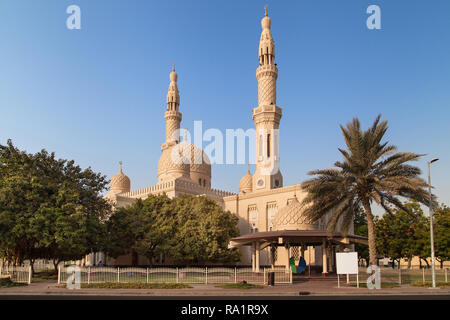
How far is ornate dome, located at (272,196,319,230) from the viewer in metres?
29.3

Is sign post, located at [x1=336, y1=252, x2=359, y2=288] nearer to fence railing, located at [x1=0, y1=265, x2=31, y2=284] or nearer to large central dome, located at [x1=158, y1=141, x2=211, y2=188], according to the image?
fence railing, located at [x1=0, y1=265, x2=31, y2=284]

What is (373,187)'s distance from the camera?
23.0 meters

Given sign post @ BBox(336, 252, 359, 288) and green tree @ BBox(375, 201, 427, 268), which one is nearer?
sign post @ BBox(336, 252, 359, 288)

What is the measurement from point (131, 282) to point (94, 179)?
12449 millimetres

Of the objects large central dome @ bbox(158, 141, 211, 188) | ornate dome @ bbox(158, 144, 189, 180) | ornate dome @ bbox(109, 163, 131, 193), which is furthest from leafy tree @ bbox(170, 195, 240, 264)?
ornate dome @ bbox(109, 163, 131, 193)

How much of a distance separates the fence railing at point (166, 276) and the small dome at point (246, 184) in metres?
34.5

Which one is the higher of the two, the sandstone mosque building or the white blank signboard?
the sandstone mosque building

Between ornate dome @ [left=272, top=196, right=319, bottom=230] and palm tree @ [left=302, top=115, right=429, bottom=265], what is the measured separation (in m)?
5.54

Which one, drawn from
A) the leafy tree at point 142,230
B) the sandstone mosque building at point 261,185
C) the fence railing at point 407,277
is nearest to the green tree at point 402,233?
the sandstone mosque building at point 261,185

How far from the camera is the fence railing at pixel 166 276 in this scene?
22297mm

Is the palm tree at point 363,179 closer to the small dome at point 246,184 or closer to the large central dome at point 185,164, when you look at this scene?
the large central dome at point 185,164

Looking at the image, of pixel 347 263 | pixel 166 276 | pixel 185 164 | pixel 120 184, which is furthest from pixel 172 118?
pixel 347 263
